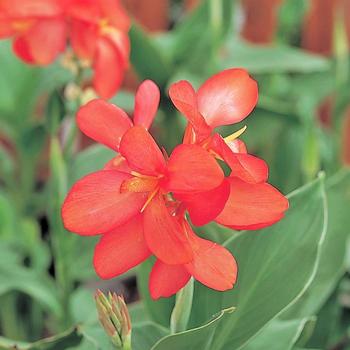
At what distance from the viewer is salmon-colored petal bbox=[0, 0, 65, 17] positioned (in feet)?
2.81

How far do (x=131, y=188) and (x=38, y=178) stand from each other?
1.31m

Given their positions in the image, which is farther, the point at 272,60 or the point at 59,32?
the point at 272,60

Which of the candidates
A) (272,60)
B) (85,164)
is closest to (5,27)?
(85,164)

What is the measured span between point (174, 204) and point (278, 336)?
253mm

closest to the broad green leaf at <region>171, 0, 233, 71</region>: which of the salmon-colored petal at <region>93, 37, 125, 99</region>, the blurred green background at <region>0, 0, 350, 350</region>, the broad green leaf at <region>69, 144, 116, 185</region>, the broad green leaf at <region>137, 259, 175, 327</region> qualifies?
the blurred green background at <region>0, 0, 350, 350</region>

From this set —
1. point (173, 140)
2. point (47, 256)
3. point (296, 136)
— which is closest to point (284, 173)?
point (296, 136)

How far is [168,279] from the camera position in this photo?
1.70ft

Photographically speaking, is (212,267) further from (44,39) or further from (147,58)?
(147,58)

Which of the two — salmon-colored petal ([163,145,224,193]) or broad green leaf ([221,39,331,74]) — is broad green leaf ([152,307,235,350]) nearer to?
salmon-colored petal ([163,145,224,193])

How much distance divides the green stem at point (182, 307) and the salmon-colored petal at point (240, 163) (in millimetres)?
100

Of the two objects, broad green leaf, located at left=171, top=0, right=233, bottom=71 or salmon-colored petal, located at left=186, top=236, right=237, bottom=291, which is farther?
broad green leaf, located at left=171, top=0, right=233, bottom=71

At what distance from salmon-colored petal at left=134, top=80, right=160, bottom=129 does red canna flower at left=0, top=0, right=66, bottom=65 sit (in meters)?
0.31

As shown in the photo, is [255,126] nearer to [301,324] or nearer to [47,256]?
[47,256]

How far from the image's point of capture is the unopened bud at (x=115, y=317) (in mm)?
526
